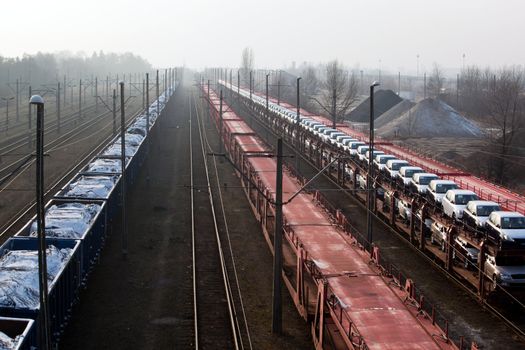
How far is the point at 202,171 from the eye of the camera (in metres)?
40.5

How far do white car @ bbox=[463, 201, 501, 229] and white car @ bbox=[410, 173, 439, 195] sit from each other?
5.03 meters

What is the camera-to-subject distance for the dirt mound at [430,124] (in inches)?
2638

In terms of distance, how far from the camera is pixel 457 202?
21531 mm

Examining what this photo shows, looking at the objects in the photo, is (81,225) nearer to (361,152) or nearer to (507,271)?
(507,271)

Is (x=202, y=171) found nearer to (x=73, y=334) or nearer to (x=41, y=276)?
(x=73, y=334)

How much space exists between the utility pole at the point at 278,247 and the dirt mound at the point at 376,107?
67264 mm

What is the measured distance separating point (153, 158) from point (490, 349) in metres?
33.3

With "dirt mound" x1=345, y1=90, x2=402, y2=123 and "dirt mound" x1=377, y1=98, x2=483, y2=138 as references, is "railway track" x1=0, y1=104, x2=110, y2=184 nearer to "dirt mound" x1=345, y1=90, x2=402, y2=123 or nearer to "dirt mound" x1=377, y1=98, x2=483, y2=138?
"dirt mound" x1=377, y1=98, x2=483, y2=138

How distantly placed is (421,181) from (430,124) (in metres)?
45.1

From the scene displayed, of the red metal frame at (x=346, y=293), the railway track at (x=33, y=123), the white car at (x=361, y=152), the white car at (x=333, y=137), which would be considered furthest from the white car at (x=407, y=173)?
the railway track at (x=33, y=123)

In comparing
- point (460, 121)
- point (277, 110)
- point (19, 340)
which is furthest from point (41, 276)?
point (460, 121)

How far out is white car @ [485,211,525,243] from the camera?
17.3 meters

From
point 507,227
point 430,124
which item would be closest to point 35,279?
point 507,227

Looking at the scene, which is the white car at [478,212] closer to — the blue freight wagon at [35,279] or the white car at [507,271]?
the white car at [507,271]
